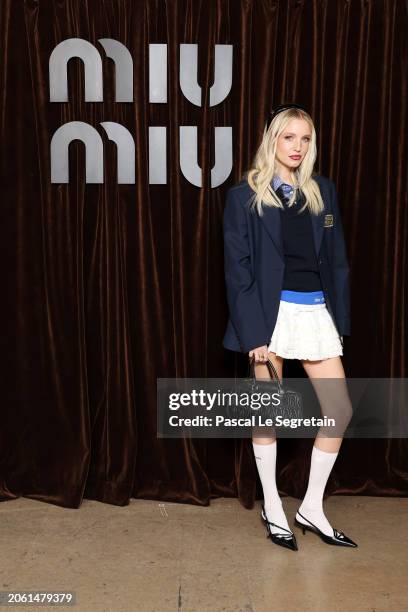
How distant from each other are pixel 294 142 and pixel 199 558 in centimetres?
155

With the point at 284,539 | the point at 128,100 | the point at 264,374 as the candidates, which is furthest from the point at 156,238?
the point at 284,539

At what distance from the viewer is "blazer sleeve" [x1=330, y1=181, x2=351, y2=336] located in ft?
9.54

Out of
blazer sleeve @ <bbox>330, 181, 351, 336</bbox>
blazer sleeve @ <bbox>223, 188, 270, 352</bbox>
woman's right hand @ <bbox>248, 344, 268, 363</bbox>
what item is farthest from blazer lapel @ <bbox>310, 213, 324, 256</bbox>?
woman's right hand @ <bbox>248, 344, 268, 363</bbox>

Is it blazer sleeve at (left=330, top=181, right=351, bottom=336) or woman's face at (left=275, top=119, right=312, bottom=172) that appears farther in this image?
blazer sleeve at (left=330, top=181, right=351, bottom=336)

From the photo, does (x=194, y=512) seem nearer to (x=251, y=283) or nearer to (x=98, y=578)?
(x=98, y=578)

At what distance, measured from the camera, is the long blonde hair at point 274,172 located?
2.76 meters

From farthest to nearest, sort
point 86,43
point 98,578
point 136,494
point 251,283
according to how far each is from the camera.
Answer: point 136,494, point 86,43, point 251,283, point 98,578

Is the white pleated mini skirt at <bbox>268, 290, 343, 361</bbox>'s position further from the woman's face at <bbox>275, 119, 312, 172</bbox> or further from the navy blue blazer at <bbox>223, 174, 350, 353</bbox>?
the woman's face at <bbox>275, 119, 312, 172</bbox>

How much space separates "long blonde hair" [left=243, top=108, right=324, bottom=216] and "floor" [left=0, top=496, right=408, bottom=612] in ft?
4.15

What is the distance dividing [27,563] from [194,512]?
2.57 ft

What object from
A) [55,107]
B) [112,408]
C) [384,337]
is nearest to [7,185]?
[55,107]

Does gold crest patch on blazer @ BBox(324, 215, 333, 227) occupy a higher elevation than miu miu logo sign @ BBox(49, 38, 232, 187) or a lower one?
lower

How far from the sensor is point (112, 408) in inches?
130

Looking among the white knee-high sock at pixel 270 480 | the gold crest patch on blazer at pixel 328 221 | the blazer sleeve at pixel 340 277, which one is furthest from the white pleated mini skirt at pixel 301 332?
the white knee-high sock at pixel 270 480
